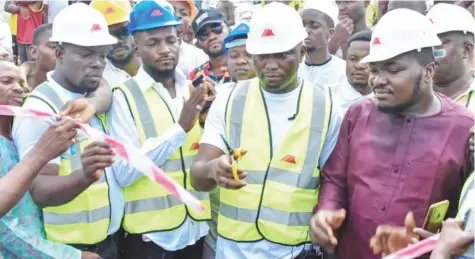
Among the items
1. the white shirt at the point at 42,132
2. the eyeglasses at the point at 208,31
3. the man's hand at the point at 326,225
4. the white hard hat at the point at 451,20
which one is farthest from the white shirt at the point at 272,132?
the eyeglasses at the point at 208,31

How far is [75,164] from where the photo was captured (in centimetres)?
409

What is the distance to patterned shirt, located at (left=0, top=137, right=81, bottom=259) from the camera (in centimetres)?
368

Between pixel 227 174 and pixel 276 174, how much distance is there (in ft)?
1.31

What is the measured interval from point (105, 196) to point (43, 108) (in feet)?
2.24

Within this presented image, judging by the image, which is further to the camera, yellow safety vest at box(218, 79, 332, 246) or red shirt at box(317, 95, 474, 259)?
yellow safety vest at box(218, 79, 332, 246)

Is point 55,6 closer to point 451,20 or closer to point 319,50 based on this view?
point 319,50

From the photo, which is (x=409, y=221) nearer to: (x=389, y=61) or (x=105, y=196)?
(x=389, y=61)

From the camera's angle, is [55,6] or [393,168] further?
[55,6]

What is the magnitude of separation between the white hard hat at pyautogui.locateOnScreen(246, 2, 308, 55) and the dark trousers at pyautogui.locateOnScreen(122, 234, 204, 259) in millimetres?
1436

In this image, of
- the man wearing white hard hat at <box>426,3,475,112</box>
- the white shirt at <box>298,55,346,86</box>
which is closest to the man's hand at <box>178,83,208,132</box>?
the man wearing white hard hat at <box>426,3,475,112</box>

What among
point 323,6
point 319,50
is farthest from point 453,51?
point 323,6

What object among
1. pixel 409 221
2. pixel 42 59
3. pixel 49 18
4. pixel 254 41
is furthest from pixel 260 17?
pixel 49 18

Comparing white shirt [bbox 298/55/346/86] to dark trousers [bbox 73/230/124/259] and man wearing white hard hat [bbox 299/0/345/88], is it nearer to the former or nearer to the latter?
man wearing white hard hat [bbox 299/0/345/88]

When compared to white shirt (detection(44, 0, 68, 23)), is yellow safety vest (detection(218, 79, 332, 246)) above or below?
above
